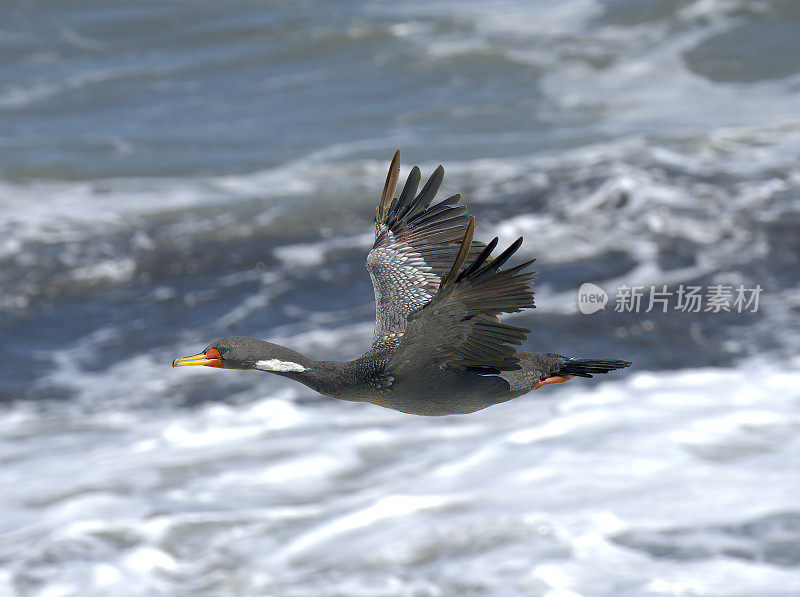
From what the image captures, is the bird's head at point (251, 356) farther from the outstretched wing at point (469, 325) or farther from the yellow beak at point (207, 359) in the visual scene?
the outstretched wing at point (469, 325)

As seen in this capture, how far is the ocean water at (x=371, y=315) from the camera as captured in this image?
8.80m

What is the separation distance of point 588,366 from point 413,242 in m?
1.43

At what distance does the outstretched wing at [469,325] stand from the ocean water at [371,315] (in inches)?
186

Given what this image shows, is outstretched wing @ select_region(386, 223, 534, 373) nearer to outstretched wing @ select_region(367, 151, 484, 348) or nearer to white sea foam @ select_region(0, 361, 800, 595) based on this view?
outstretched wing @ select_region(367, 151, 484, 348)

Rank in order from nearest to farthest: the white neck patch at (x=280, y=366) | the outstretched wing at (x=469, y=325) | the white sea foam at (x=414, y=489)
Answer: the outstretched wing at (x=469, y=325)
the white neck patch at (x=280, y=366)
the white sea foam at (x=414, y=489)

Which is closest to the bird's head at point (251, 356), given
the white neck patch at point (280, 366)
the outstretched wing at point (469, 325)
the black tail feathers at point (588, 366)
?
the white neck patch at point (280, 366)

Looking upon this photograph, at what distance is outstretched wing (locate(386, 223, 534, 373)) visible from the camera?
12.2 ft

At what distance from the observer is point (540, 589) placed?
8188mm

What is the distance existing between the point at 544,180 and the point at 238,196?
183 inches

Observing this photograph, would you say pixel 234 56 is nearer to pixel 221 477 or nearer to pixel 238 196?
pixel 238 196

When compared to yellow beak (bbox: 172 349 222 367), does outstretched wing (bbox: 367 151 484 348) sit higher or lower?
higher

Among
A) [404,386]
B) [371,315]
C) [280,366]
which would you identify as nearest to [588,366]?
[404,386]

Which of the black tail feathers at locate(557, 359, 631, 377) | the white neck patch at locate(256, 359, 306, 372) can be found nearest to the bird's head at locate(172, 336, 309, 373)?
the white neck patch at locate(256, 359, 306, 372)

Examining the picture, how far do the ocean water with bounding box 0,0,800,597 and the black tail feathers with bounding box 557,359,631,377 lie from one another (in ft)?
14.1
